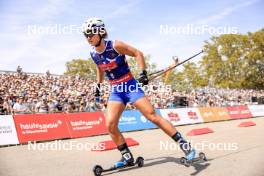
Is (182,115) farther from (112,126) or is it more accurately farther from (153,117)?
(153,117)

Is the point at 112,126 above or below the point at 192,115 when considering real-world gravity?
above

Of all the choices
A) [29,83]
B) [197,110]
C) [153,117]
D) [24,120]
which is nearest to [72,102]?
[29,83]

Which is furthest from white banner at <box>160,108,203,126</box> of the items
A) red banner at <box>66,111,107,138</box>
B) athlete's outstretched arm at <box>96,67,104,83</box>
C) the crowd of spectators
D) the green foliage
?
the green foliage

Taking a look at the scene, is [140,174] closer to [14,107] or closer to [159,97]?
[14,107]

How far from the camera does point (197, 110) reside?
2527cm

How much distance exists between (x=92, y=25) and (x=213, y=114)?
22.0m

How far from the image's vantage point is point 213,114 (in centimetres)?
2694

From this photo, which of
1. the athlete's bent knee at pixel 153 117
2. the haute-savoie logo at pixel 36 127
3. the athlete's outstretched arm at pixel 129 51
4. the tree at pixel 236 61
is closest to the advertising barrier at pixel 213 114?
the haute-savoie logo at pixel 36 127

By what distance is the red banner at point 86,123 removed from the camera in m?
15.5

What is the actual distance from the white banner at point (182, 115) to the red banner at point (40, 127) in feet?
26.9

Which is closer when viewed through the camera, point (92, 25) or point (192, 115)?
point (92, 25)

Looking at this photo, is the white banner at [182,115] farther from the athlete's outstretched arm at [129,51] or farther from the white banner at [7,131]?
the athlete's outstretched arm at [129,51]

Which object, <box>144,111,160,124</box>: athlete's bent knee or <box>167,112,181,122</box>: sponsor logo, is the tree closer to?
<box>167,112,181,122</box>: sponsor logo
